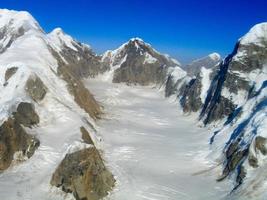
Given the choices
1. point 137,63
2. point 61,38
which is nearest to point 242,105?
point 137,63

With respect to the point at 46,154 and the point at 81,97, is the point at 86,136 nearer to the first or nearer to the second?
the point at 46,154

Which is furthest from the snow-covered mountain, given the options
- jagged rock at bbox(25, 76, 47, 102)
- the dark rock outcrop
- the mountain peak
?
the mountain peak

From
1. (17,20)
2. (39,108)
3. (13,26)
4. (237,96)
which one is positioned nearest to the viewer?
(39,108)

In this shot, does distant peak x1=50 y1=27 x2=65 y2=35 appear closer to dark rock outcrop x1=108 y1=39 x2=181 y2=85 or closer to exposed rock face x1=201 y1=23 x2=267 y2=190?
dark rock outcrop x1=108 y1=39 x2=181 y2=85

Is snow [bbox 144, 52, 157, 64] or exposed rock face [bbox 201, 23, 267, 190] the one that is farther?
snow [bbox 144, 52, 157, 64]

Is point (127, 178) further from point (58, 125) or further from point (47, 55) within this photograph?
point (47, 55)

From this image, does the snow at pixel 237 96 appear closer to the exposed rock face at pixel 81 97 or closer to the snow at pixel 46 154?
the exposed rock face at pixel 81 97
